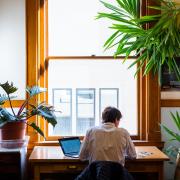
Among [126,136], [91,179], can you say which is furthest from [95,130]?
[91,179]

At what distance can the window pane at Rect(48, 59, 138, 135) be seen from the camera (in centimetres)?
411

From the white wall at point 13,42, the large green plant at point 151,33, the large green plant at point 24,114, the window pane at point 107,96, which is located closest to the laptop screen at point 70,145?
the large green plant at point 24,114

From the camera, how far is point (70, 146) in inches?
138

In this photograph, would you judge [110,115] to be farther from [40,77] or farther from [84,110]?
[40,77]

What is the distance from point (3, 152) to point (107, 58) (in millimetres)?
1650

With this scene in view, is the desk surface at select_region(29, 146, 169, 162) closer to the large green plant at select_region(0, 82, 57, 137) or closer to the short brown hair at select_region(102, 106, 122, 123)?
the large green plant at select_region(0, 82, 57, 137)

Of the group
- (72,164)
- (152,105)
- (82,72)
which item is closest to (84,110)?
(82,72)

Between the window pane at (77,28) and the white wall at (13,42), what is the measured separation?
37 centimetres

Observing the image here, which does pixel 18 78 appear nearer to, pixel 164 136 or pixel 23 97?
pixel 23 97

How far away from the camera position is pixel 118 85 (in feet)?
13.6

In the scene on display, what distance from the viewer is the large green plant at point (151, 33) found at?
131 inches

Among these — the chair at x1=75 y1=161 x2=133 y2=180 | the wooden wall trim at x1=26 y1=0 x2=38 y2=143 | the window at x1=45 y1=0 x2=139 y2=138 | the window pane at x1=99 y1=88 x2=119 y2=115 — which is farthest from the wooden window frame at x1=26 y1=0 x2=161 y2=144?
the chair at x1=75 y1=161 x2=133 y2=180

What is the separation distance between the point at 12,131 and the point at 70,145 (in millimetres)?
601

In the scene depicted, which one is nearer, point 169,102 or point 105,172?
A: point 105,172
